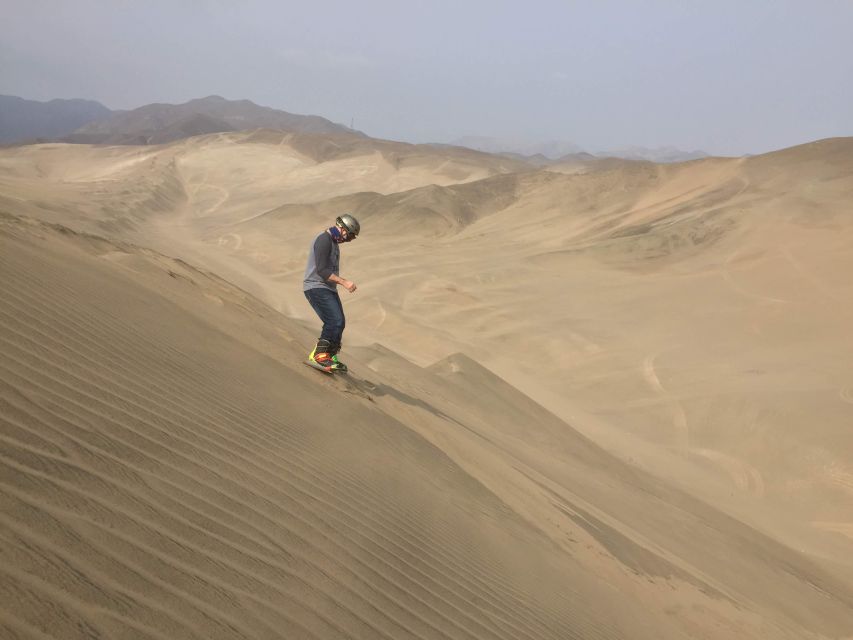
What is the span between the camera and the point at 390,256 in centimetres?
2559

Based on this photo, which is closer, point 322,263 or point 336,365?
point 322,263

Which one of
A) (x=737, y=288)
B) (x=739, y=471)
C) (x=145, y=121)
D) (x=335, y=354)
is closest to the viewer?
(x=335, y=354)

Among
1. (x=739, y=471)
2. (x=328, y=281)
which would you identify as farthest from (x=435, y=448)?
(x=739, y=471)

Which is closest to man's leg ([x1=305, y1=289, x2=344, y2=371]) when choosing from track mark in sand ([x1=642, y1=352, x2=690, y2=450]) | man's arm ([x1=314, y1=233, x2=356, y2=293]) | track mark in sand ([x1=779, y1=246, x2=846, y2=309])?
man's arm ([x1=314, y1=233, x2=356, y2=293])

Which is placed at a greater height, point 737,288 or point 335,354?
point 737,288

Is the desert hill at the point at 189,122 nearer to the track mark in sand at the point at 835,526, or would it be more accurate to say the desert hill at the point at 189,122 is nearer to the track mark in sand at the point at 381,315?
the track mark in sand at the point at 381,315

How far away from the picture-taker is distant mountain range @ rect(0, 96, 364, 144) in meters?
81.2

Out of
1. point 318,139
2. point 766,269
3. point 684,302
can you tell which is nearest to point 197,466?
point 684,302

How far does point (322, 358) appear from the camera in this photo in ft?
19.5

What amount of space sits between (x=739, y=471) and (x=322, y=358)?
28.3ft

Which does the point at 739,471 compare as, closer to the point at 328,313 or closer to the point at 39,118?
the point at 328,313

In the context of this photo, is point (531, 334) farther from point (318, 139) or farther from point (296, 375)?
point (318, 139)

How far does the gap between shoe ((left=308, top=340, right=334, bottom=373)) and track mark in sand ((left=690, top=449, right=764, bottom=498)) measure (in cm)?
807

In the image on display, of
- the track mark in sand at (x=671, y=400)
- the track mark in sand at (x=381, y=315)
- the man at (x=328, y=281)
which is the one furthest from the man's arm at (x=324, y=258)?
the track mark in sand at (x=381, y=315)
